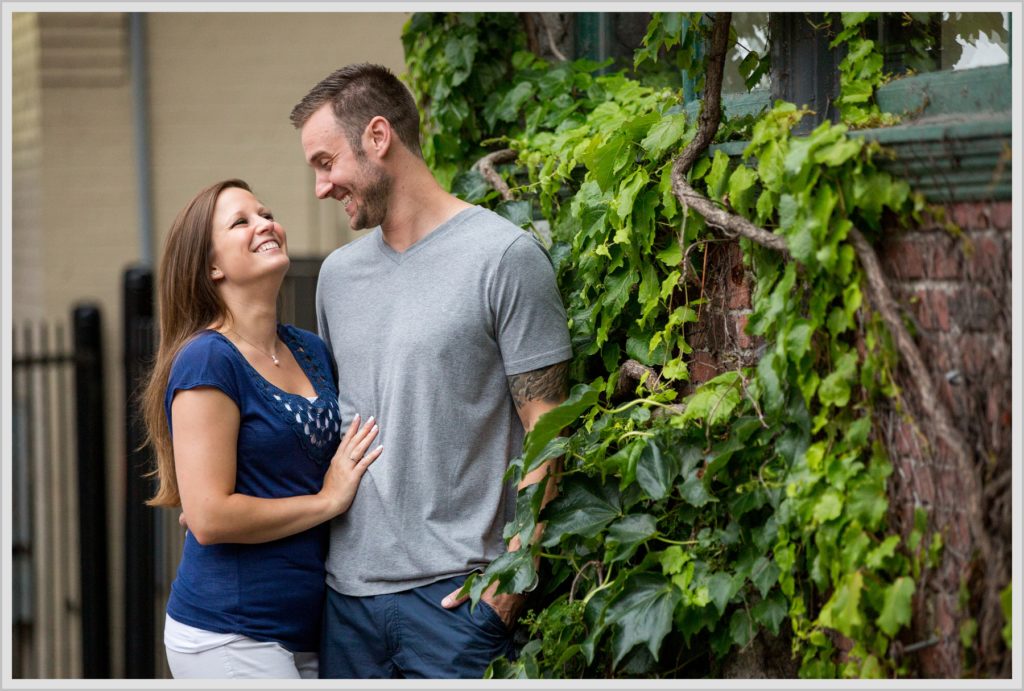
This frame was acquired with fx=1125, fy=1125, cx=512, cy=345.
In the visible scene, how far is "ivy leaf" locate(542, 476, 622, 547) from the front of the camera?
2646 millimetres

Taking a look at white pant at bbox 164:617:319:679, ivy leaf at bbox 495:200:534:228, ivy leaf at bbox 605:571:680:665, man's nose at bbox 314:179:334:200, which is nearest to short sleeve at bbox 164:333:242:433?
man's nose at bbox 314:179:334:200

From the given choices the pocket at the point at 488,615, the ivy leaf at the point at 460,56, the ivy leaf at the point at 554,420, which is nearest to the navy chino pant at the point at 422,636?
the pocket at the point at 488,615

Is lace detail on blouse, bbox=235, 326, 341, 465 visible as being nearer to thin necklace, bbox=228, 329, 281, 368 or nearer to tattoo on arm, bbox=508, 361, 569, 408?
thin necklace, bbox=228, 329, 281, 368

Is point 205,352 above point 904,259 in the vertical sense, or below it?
below

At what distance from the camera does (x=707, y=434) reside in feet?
7.91

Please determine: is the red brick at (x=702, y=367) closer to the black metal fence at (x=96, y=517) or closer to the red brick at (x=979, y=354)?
the red brick at (x=979, y=354)

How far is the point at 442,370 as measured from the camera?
278cm

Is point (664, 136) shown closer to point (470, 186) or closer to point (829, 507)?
Answer: point (829, 507)

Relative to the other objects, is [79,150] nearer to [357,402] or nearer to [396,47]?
[396,47]

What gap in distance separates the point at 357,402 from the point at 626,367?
0.71 metres

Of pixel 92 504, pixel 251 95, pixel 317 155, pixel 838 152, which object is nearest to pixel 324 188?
pixel 317 155

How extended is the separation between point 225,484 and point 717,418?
48.1 inches

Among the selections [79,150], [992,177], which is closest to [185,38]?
[79,150]

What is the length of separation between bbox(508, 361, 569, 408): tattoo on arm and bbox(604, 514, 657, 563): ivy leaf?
377 mm
